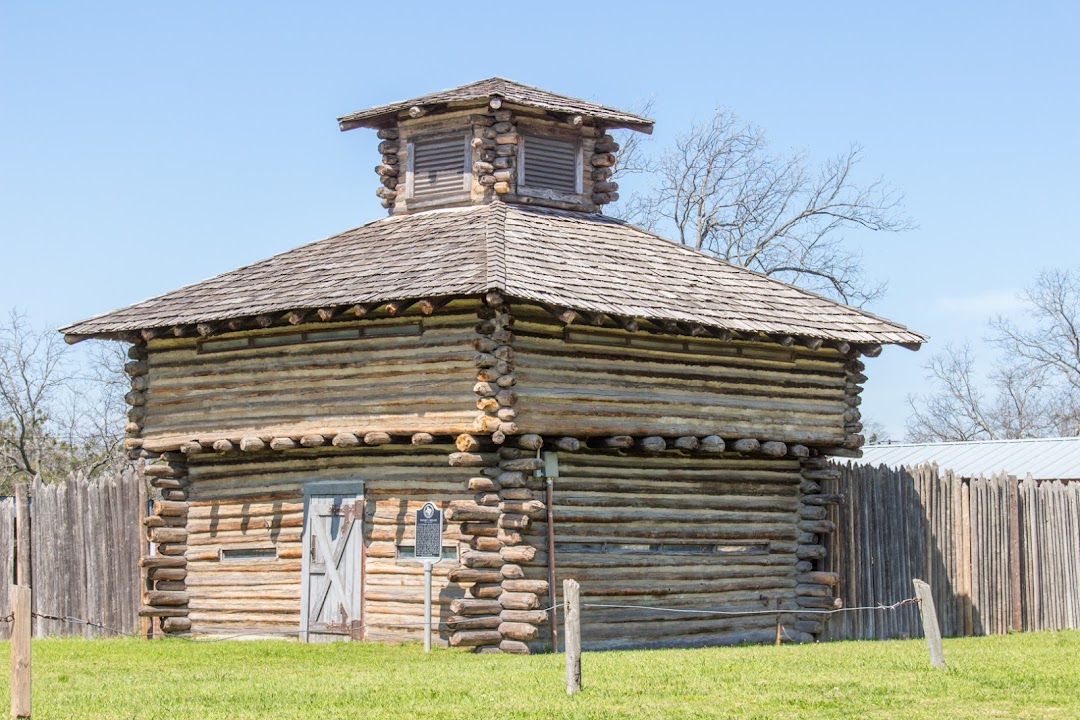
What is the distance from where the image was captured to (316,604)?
18.8 meters

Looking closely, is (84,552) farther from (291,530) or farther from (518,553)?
(518,553)

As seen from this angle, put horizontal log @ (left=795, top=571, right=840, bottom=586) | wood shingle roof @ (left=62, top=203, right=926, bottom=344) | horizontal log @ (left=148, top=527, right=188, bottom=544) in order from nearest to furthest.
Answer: wood shingle roof @ (left=62, top=203, right=926, bottom=344) < horizontal log @ (left=148, top=527, right=188, bottom=544) < horizontal log @ (left=795, top=571, right=840, bottom=586)

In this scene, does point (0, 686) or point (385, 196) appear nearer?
point (0, 686)

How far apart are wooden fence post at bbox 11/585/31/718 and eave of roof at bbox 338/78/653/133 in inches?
480

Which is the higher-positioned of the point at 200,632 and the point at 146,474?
the point at 146,474

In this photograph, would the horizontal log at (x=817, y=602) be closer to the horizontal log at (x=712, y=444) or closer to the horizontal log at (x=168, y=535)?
the horizontal log at (x=712, y=444)

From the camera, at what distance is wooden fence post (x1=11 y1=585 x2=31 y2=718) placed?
10.9m

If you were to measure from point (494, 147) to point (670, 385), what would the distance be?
5.04 meters

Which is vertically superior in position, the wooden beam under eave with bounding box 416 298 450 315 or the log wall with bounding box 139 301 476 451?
the wooden beam under eave with bounding box 416 298 450 315

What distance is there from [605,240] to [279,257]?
461 centimetres

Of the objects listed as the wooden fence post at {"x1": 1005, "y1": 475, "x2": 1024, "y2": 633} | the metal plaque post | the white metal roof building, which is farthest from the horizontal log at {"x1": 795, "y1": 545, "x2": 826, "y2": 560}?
the white metal roof building

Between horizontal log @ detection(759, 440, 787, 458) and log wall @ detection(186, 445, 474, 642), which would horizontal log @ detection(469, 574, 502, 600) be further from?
horizontal log @ detection(759, 440, 787, 458)

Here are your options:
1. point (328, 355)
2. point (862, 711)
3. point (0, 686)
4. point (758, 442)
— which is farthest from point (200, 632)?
point (862, 711)

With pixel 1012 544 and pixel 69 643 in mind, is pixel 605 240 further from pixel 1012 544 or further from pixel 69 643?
pixel 69 643
